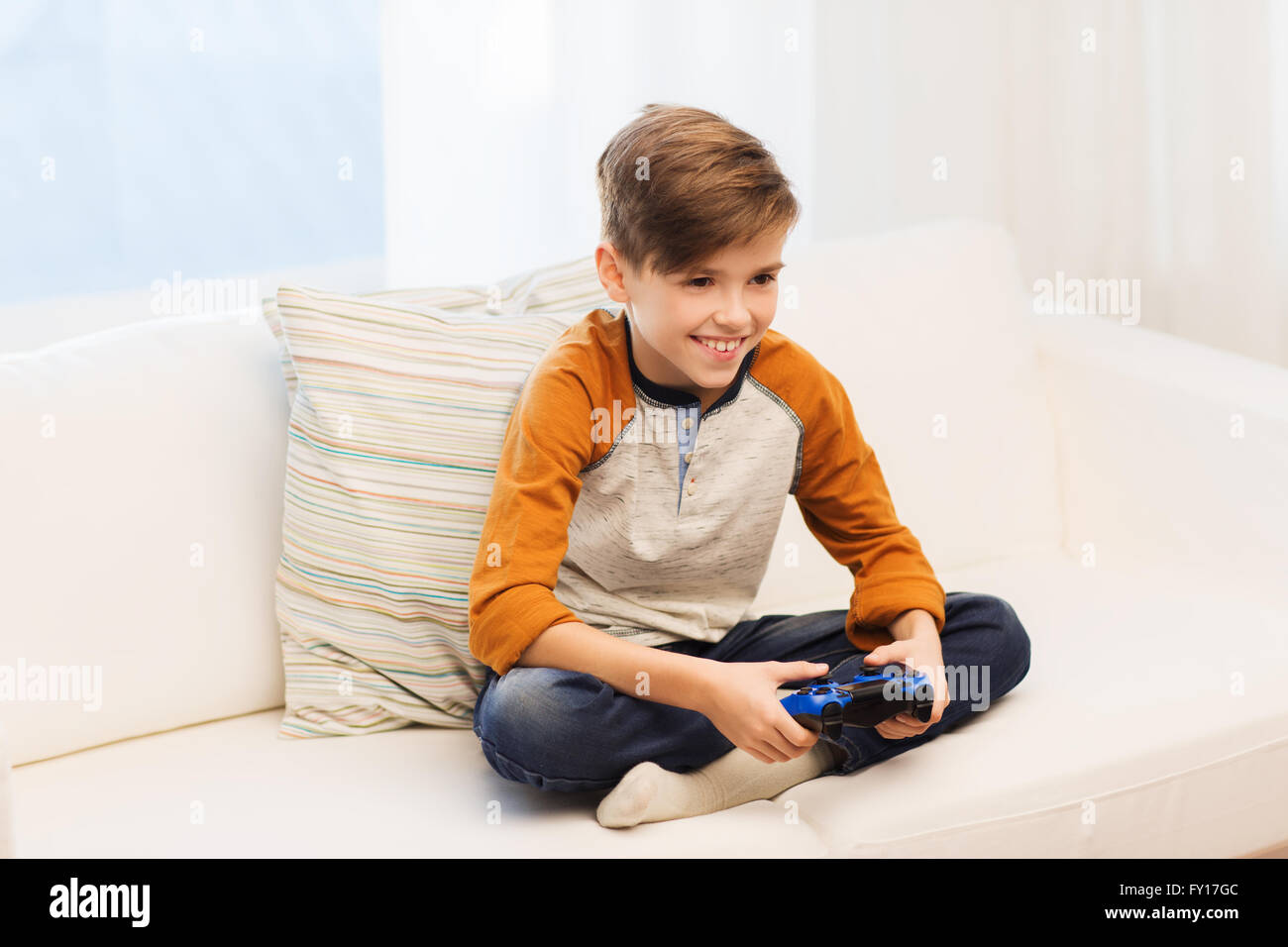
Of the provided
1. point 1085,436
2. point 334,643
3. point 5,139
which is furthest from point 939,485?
point 5,139

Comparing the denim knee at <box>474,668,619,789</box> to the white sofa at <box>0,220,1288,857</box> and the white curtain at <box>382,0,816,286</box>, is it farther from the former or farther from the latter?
the white curtain at <box>382,0,816,286</box>

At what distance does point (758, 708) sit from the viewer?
41.0 inches

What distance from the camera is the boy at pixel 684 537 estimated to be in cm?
108

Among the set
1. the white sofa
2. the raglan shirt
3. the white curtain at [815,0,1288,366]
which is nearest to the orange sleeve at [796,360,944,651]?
the raglan shirt

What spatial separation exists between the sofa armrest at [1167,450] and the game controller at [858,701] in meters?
0.64

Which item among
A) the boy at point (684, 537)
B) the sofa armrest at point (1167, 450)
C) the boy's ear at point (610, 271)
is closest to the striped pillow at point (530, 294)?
the boy at point (684, 537)

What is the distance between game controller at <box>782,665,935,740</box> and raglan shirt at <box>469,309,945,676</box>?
0.52ft

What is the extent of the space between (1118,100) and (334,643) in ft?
5.12

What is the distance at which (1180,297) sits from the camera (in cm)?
216

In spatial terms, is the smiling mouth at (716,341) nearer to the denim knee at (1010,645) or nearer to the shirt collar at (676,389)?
the shirt collar at (676,389)

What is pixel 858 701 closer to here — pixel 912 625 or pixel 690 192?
pixel 912 625

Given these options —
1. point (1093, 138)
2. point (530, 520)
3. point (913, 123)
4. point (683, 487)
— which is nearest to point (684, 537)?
point (683, 487)

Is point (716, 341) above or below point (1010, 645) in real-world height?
above

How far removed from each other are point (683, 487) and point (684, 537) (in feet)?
0.15
